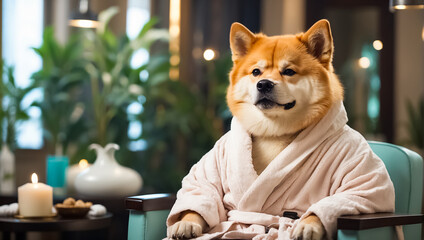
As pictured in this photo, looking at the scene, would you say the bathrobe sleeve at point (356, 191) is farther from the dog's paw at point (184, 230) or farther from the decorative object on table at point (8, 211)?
the decorative object on table at point (8, 211)

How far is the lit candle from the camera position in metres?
2.29

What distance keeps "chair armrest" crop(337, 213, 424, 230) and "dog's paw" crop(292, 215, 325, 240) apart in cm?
5

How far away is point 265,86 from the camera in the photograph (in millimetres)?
1849

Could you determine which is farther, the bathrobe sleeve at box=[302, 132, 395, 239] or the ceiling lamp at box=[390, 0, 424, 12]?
the ceiling lamp at box=[390, 0, 424, 12]

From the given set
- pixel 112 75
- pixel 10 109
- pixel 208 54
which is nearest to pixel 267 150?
pixel 10 109

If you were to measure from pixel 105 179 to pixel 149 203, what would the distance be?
91 centimetres

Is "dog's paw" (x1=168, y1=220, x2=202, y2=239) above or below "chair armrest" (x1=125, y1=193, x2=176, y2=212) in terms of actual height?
below

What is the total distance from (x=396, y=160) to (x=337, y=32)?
13.6 ft

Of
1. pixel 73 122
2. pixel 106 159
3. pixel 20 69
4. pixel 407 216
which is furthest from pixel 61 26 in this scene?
pixel 407 216

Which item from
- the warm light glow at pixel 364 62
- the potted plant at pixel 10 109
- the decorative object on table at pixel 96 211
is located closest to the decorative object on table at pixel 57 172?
the decorative object on table at pixel 96 211

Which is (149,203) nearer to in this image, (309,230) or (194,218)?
(194,218)

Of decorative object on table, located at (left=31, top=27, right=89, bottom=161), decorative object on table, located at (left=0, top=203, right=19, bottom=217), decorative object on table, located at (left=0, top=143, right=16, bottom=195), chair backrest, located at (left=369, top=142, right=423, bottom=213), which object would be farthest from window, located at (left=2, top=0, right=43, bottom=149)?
chair backrest, located at (left=369, top=142, right=423, bottom=213)

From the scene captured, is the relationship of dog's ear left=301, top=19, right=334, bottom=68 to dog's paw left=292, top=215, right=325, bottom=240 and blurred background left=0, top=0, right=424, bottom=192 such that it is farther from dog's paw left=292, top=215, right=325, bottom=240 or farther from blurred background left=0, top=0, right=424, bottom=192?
blurred background left=0, top=0, right=424, bottom=192

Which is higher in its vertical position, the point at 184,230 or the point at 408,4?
the point at 408,4
